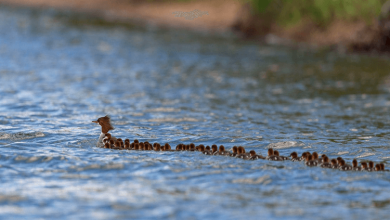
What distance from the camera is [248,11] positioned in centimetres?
3781

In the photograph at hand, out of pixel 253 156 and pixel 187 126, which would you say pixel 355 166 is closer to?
pixel 253 156

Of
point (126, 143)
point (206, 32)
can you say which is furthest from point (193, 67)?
point (126, 143)

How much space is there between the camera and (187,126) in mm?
15719

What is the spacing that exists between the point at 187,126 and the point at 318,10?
20.9 metres

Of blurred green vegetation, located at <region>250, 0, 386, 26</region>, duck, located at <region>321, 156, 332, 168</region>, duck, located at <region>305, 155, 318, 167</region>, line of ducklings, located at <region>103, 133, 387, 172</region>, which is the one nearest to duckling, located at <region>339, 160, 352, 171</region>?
line of ducklings, located at <region>103, 133, 387, 172</region>

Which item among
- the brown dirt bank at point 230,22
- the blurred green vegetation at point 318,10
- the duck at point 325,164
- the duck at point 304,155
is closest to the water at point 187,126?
the duck at point 325,164

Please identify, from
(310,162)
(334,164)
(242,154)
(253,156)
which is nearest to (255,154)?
(253,156)

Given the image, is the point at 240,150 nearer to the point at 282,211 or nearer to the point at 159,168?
the point at 159,168

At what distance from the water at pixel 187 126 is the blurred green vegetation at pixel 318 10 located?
10.8 feet

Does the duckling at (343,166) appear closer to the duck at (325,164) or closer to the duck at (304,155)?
the duck at (325,164)

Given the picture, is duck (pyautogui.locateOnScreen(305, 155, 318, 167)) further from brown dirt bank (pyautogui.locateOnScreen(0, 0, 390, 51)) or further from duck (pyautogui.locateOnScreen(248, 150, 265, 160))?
brown dirt bank (pyautogui.locateOnScreen(0, 0, 390, 51))

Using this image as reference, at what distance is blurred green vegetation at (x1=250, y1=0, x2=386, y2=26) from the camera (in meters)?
31.6

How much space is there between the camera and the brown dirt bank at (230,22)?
101ft

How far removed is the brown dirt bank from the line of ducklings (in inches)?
798
